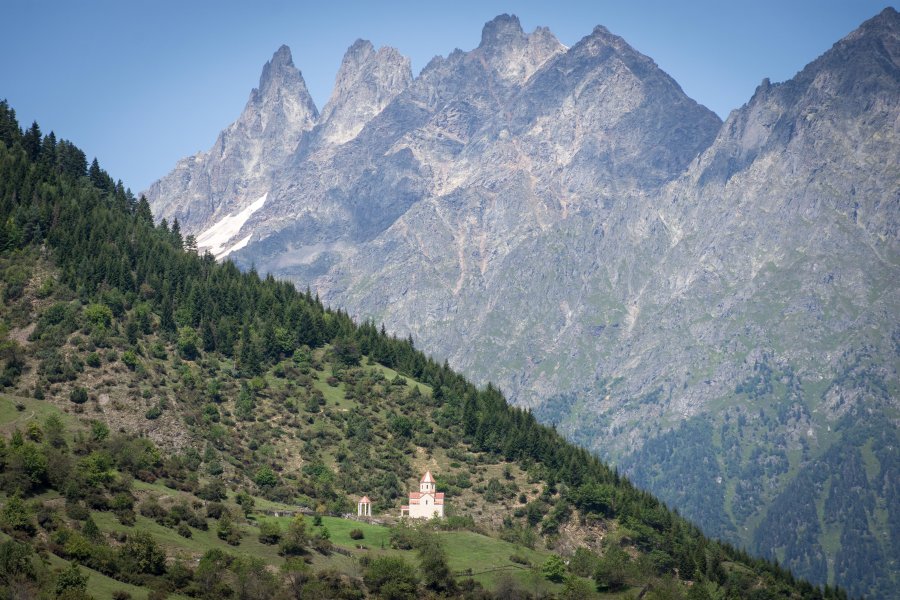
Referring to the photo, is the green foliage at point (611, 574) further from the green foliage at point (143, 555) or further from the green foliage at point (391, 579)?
the green foliage at point (143, 555)

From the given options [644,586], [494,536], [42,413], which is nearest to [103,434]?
[42,413]

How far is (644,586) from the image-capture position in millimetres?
184000

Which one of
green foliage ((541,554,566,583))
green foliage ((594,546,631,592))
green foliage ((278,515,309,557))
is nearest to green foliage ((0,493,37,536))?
green foliage ((278,515,309,557))

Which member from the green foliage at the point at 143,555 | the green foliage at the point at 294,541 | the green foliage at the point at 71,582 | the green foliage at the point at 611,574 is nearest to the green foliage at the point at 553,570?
the green foliage at the point at 611,574

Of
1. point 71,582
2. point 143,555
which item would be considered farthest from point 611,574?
point 71,582

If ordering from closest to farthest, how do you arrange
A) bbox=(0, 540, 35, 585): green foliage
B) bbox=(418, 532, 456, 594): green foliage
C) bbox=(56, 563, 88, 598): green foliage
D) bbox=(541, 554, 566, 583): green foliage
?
bbox=(0, 540, 35, 585): green foliage < bbox=(56, 563, 88, 598): green foliage < bbox=(418, 532, 456, 594): green foliage < bbox=(541, 554, 566, 583): green foliage

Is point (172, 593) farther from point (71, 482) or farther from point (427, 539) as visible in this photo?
point (427, 539)

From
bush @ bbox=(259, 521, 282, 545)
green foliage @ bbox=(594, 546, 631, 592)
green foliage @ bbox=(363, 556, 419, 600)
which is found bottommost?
green foliage @ bbox=(363, 556, 419, 600)

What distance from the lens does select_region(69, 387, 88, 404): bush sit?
197m

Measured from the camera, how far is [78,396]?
7781 inches

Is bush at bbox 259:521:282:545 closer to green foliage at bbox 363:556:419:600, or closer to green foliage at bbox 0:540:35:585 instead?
green foliage at bbox 363:556:419:600

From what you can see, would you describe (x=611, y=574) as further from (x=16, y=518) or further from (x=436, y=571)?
(x=16, y=518)

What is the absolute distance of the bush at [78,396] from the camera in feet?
648

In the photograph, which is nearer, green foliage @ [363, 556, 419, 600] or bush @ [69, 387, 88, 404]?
green foliage @ [363, 556, 419, 600]
